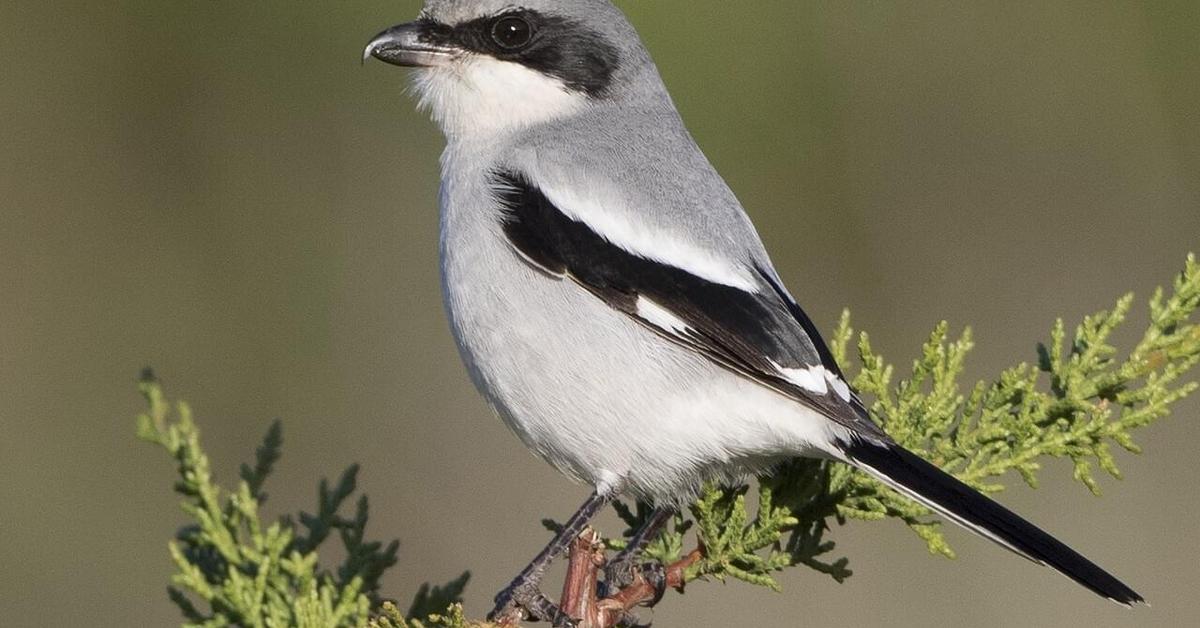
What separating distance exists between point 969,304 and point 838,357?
2.07 m

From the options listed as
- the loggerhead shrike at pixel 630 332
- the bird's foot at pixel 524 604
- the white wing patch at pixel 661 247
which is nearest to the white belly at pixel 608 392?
the loggerhead shrike at pixel 630 332

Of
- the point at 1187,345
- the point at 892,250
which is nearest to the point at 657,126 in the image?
the point at 1187,345

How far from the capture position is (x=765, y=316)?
2.37 metres

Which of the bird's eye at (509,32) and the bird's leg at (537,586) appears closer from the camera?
the bird's leg at (537,586)

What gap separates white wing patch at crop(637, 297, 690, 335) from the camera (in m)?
2.37

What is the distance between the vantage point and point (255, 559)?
2074mm

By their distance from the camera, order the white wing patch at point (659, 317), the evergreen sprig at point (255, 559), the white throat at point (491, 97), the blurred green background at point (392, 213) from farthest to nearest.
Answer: the blurred green background at point (392, 213), the white throat at point (491, 97), the white wing patch at point (659, 317), the evergreen sprig at point (255, 559)

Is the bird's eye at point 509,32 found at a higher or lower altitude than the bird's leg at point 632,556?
higher

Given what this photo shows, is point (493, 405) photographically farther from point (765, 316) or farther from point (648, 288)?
point (765, 316)

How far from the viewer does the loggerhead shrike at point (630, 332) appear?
2.34 meters

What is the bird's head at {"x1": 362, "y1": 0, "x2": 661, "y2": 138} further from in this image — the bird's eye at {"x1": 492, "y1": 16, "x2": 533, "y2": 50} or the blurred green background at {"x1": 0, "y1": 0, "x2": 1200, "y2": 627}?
the blurred green background at {"x1": 0, "y1": 0, "x2": 1200, "y2": 627}

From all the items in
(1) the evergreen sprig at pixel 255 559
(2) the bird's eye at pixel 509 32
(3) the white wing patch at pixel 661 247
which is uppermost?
(2) the bird's eye at pixel 509 32

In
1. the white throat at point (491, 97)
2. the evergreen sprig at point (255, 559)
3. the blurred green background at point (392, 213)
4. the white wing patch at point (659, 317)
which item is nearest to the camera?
the evergreen sprig at point (255, 559)

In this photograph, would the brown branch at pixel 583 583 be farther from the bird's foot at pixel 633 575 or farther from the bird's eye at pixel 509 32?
the bird's eye at pixel 509 32
